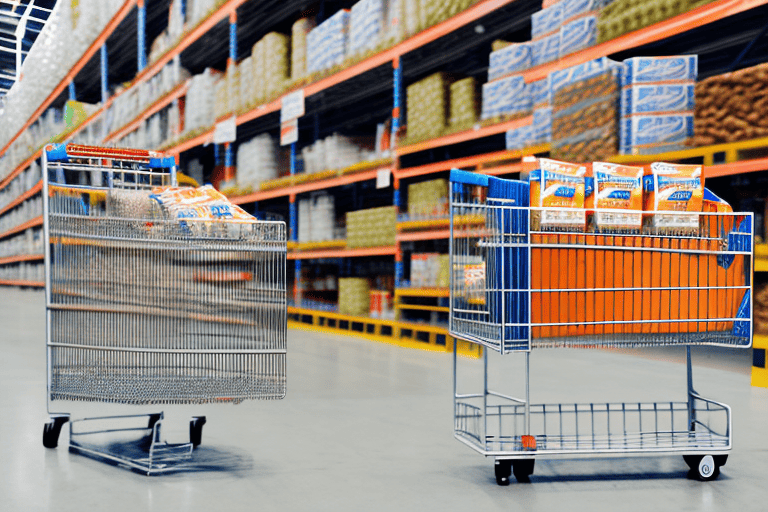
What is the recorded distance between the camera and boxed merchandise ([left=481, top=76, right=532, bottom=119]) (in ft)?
17.9

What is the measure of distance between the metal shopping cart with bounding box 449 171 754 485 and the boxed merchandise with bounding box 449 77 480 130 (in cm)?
373

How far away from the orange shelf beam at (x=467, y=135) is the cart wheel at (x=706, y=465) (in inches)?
140

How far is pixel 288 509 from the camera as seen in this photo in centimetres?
189

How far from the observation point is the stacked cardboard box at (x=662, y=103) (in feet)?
14.4

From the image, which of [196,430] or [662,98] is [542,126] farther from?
[196,430]

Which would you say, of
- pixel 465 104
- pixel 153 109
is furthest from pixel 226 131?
pixel 465 104

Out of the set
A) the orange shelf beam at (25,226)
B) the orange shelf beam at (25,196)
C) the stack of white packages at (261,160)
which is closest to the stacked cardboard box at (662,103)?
the stack of white packages at (261,160)

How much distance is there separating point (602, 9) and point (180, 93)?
7.30m

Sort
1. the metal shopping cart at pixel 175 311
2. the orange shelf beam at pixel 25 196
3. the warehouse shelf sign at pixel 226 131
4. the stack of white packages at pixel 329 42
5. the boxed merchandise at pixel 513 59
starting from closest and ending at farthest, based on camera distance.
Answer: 1. the metal shopping cart at pixel 175 311
2. the boxed merchandise at pixel 513 59
3. the stack of white packages at pixel 329 42
4. the warehouse shelf sign at pixel 226 131
5. the orange shelf beam at pixel 25 196

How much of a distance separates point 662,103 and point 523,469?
3.08 meters

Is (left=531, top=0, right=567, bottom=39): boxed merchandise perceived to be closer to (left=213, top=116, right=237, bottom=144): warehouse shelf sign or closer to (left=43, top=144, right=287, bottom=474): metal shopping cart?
(left=43, top=144, right=287, bottom=474): metal shopping cart

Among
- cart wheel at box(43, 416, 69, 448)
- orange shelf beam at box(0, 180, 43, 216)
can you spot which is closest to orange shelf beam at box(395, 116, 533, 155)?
cart wheel at box(43, 416, 69, 448)

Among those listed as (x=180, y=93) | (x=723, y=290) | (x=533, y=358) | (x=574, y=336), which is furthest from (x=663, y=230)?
(x=180, y=93)

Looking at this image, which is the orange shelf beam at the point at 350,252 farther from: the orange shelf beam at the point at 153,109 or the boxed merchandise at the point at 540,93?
the orange shelf beam at the point at 153,109
